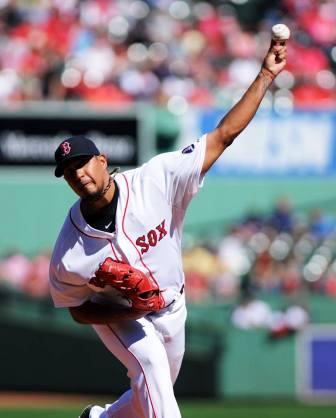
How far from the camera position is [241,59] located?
14008 mm

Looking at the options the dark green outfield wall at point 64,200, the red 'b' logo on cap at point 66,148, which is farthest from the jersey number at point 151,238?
the dark green outfield wall at point 64,200

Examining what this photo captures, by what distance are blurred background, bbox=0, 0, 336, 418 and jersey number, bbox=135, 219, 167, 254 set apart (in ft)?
20.3

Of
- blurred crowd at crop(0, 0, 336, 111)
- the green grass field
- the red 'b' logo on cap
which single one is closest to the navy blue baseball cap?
the red 'b' logo on cap

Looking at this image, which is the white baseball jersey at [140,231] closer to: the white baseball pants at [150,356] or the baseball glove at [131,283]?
the baseball glove at [131,283]

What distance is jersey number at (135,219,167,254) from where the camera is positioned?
211 inches

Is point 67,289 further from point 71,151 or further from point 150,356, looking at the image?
point 71,151

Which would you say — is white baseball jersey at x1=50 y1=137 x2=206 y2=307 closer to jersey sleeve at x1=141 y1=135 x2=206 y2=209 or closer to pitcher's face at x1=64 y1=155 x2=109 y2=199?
jersey sleeve at x1=141 y1=135 x2=206 y2=209

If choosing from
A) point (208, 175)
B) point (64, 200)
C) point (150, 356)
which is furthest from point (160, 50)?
point (150, 356)

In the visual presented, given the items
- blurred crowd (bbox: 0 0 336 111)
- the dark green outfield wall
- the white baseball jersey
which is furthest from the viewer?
blurred crowd (bbox: 0 0 336 111)

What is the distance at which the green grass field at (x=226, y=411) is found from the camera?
9.78 metres

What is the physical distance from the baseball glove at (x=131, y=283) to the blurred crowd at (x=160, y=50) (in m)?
8.00

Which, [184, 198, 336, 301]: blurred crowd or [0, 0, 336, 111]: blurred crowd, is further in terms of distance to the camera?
[0, 0, 336, 111]: blurred crowd

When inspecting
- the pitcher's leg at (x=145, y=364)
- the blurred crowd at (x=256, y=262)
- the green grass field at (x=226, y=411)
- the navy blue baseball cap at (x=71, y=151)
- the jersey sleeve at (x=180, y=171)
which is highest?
the navy blue baseball cap at (x=71, y=151)

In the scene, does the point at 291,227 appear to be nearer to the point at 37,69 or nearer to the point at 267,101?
the point at 267,101
